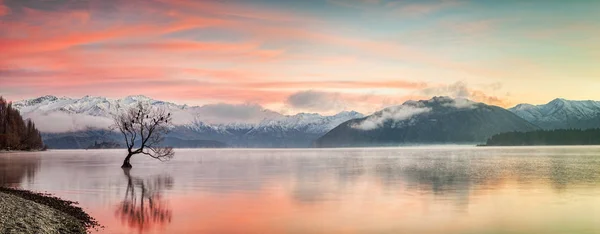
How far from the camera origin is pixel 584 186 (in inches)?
1881

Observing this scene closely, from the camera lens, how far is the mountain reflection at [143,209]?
2919cm

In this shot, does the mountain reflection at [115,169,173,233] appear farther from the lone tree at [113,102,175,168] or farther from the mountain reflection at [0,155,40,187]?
the lone tree at [113,102,175,168]

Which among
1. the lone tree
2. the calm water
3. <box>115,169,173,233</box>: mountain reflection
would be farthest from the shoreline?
the lone tree

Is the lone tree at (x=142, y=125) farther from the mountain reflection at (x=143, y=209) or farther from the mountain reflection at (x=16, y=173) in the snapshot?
the mountain reflection at (x=143, y=209)

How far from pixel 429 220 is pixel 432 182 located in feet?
80.0

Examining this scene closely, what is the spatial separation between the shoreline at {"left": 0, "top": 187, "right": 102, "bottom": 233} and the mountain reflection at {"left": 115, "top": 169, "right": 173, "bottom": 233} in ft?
6.81

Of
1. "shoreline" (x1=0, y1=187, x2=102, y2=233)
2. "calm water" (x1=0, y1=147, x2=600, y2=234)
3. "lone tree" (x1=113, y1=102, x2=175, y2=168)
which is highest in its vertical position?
"lone tree" (x1=113, y1=102, x2=175, y2=168)

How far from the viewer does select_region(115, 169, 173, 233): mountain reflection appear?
29.2m

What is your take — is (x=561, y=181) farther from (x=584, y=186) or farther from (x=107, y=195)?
(x=107, y=195)

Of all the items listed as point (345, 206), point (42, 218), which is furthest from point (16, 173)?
point (345, 206)

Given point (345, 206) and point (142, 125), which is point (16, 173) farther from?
point (345, 206)

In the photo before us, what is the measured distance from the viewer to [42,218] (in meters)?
25.9

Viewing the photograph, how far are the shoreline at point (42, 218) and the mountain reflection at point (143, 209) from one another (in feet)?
6.81

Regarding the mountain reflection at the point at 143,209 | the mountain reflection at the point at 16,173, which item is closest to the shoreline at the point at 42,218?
the mountain reflection at the point at 143,209
